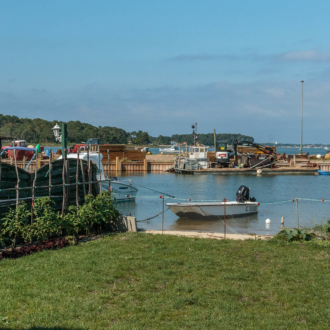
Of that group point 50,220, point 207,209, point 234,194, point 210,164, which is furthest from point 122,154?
point 50,220

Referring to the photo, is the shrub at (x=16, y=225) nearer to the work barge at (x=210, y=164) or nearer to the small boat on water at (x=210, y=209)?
the small boat on water at (x=210, y=209)

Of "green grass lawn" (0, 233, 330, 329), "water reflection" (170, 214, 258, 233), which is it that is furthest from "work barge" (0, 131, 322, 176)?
"green grass lawn" (0, 233, 330, 329)

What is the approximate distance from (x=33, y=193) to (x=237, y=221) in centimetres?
1318

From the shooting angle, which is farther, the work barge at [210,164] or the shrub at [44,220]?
the work barge at [210,164]

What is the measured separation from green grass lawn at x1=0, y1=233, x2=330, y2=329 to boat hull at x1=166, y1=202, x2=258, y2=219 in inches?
407

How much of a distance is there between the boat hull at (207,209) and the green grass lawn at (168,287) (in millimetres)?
10330

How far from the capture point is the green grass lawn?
662 centimetres

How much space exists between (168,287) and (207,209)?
14.5 meters

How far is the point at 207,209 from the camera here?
22.5 metres

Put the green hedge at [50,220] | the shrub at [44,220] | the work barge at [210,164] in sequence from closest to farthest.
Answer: the green hedge at [50,220], the shrub at [44,220], the work barge at [210,164]

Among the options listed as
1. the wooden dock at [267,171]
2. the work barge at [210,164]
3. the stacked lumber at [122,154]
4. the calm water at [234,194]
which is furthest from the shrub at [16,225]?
the stacked lumber at [122,154]

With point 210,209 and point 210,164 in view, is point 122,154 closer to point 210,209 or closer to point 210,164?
point 210,164

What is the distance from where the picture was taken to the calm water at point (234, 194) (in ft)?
71.9

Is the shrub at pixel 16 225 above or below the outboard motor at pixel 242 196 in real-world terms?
above
